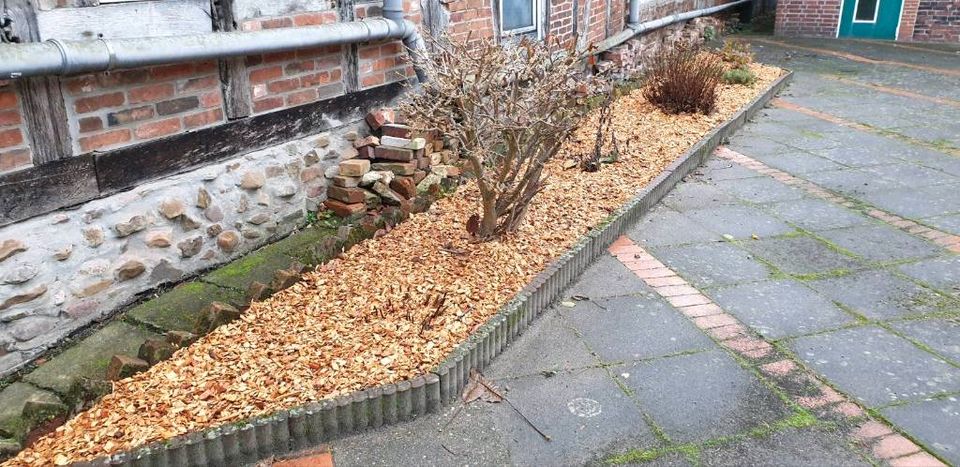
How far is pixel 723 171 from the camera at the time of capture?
20.7ft

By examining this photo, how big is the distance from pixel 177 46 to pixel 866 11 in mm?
14312

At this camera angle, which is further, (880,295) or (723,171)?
(723,171)

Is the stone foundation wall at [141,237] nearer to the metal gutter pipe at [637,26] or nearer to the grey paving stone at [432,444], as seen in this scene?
the grey paving stone at [432,444]

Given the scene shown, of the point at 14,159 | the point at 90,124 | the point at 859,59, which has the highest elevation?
the point at 90,124

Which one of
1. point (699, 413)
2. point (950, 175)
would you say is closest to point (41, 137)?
point (699, 413)

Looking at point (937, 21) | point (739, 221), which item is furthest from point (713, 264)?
point (937, 21)

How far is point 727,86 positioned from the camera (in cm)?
874

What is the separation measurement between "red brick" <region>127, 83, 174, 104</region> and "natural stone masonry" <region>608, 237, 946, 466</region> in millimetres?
2774

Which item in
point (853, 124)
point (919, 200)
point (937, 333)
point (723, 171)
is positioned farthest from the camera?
point (853, 124)

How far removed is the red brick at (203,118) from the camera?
367cm

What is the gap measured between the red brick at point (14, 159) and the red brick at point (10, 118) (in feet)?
0.38

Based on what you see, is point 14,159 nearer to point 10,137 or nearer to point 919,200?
point 10,137

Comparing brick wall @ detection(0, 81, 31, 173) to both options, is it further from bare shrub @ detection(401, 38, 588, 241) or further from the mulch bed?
bare shrub @ detection(401, 38, 588, 241)

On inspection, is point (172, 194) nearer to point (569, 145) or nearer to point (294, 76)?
point (294, 76)
